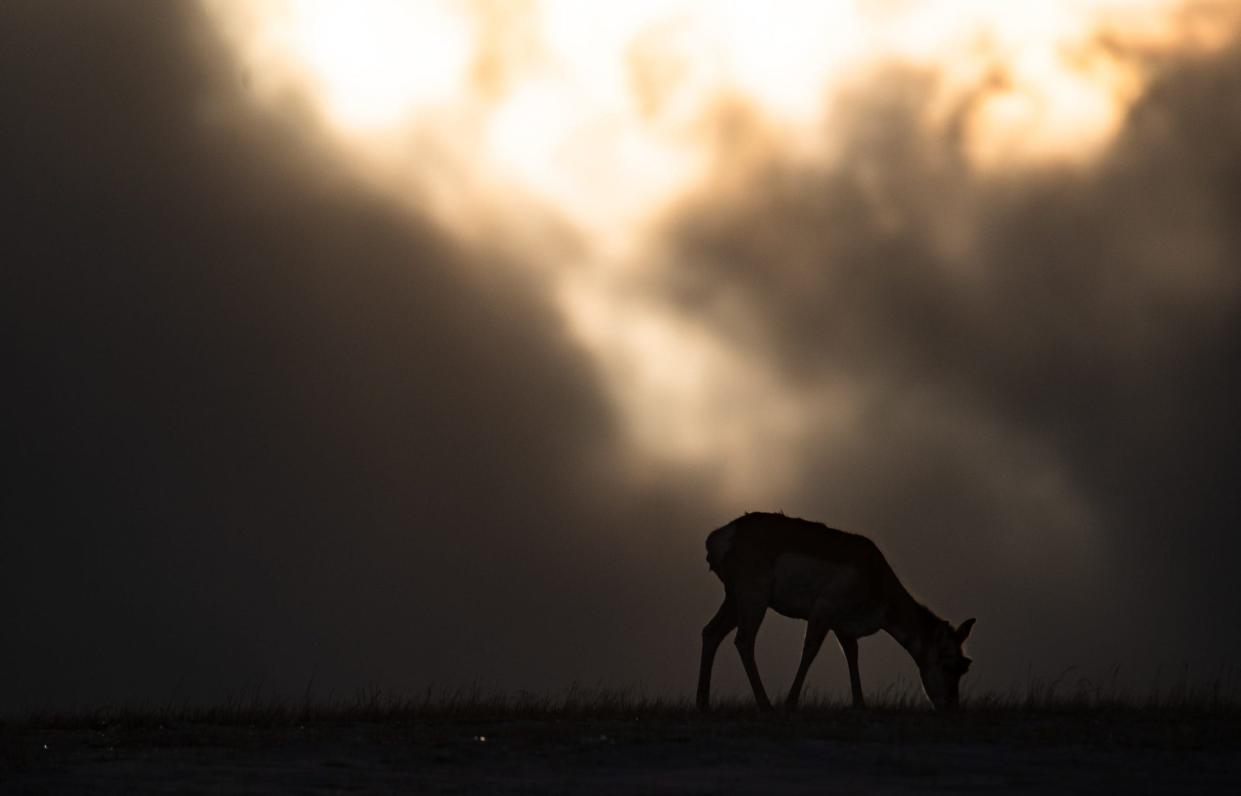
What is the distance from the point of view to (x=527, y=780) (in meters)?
13.4

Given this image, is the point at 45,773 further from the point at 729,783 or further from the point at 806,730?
the point at 806,730

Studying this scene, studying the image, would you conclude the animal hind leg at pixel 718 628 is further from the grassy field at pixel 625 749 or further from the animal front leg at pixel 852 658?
the grassy field at pixel 625 749

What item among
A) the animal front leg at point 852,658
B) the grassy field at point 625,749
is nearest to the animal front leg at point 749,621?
the animal front leg at point 852,658

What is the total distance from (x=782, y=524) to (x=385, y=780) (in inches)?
463

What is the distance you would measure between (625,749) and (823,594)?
30.7 feet

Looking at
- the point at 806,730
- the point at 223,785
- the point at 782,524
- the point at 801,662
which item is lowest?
the point at 223,785

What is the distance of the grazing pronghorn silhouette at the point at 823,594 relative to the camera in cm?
2389

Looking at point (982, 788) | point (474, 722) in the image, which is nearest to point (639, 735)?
point (474, 722)

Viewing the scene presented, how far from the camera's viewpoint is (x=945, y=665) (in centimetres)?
2375

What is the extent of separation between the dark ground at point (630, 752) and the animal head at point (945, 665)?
461 centimetres

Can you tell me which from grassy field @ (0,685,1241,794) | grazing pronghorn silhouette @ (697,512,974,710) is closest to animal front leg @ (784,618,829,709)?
grazing pronghorn silhouette @ (697,512,974,710)

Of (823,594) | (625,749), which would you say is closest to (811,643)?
(823,594)

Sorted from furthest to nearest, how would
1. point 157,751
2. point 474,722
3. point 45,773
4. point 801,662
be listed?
1. point 801,662
2. point 474,722
3. point 157,751
4. point 45,773

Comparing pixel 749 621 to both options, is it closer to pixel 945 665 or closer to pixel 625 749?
pixel 945 665
